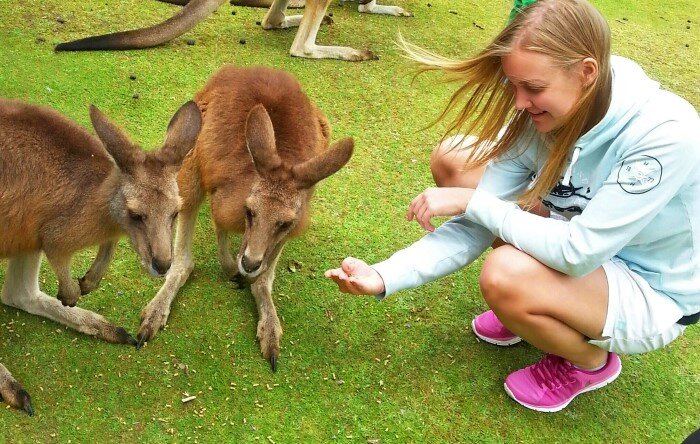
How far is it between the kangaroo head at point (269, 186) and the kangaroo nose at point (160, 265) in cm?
26

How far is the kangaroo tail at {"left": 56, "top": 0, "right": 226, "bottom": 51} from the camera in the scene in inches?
157

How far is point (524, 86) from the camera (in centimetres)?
192

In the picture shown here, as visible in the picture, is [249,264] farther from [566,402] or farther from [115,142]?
[566,402]

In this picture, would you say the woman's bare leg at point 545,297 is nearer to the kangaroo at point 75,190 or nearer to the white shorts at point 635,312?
the white shorts at point 635,312

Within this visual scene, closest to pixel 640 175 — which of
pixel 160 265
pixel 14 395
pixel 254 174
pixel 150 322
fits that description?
pixel 254 174

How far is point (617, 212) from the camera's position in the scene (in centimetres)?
A: 190

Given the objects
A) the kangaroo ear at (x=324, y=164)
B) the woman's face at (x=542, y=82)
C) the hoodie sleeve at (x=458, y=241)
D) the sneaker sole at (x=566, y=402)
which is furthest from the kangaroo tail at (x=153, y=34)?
the sneaker sole at (x=566, y=402)

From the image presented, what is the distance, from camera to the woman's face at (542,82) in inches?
72.8

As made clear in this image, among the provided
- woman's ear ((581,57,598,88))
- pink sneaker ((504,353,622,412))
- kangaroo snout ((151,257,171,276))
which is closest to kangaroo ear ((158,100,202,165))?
kangaroo snout ((151,257,171,276))

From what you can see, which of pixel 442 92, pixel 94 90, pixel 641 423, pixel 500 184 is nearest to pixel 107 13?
pixel 94 90

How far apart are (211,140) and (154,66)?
1633 millimetres

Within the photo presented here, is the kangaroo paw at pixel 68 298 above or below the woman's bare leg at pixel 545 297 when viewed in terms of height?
below

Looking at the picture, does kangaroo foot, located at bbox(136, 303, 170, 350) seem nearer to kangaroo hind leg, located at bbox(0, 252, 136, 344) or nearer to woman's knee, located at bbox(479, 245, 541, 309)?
kangaroo hind leg, located at bbox(0, 252, 136, 344)

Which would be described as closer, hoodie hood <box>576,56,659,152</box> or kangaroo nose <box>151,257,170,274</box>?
hoodie hood <box>576,56,659,152</box>
